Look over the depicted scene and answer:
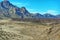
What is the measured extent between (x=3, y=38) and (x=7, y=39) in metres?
1.10

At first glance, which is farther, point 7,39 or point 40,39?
point 40,39

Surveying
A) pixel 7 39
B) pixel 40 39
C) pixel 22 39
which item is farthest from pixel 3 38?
pixel 40 39

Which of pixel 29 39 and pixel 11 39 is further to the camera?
pixel 29 39

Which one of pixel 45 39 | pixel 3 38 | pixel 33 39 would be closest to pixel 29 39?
pixel 33 39

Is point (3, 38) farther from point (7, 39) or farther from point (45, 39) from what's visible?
point (45, 39)

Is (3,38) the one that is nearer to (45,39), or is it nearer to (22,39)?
(22,39)

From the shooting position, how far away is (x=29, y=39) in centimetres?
5197

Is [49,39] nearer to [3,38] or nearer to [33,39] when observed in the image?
[33,39]

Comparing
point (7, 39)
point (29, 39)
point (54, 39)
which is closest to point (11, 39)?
point (7, 39)

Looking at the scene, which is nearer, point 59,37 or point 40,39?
point 59,37

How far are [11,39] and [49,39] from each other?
8827mm

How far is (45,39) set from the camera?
49.9 meters

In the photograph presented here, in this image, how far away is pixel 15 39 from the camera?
48906mm

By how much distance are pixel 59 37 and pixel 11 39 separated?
1096 cm
